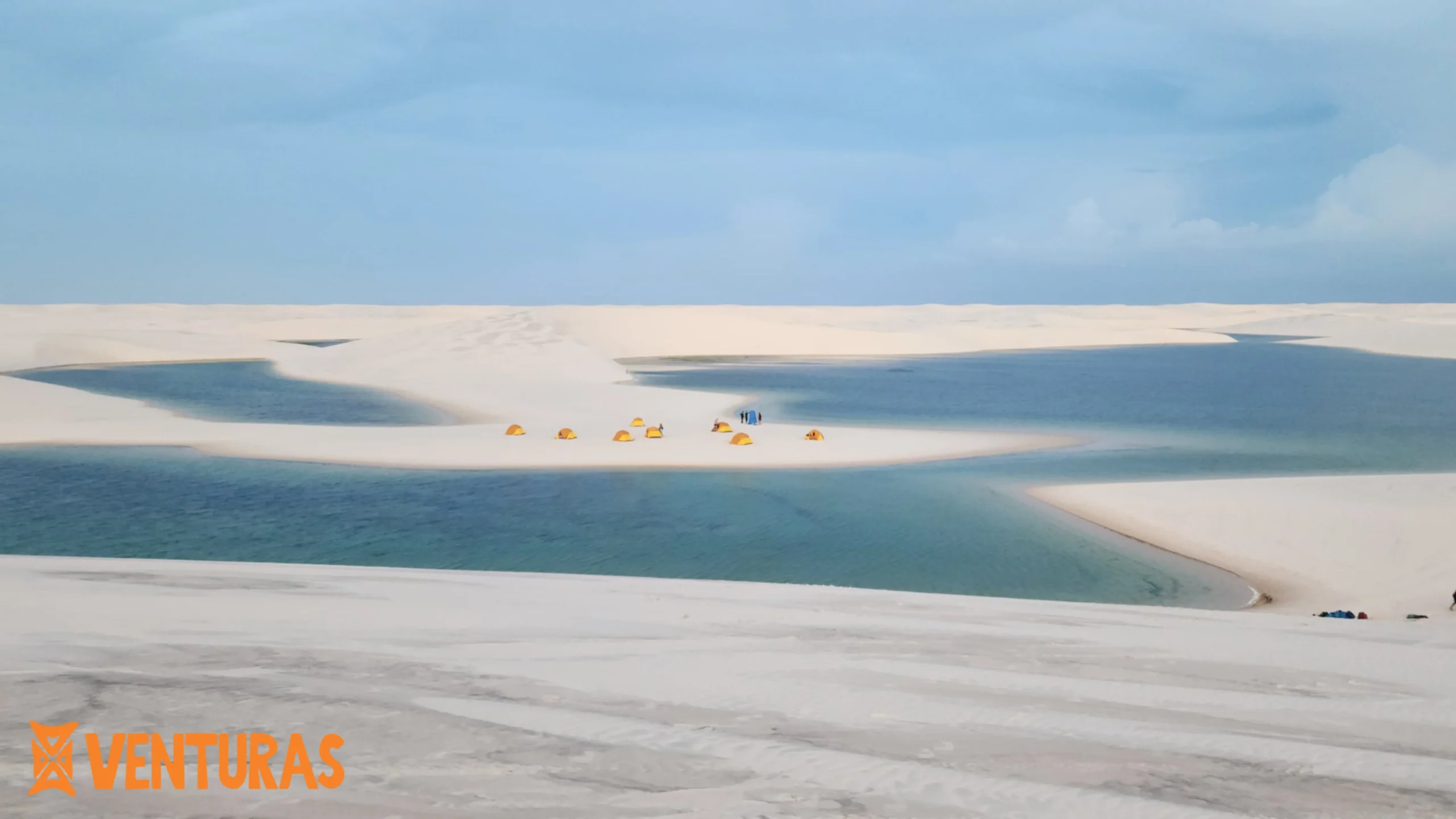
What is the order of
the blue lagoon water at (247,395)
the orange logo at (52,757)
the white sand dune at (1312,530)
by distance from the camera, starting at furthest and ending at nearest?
1. the blue lagoon water at (247,395)
2. the white sand dune at (1312,530)
3. the orange logo at (52,757)

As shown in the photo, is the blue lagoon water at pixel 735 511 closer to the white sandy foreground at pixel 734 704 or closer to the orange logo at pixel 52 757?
the white sandy foreground at pixel 734 704

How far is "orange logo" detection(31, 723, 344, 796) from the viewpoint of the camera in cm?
480

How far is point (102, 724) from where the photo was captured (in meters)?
5.47

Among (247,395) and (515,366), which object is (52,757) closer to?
(247,395)

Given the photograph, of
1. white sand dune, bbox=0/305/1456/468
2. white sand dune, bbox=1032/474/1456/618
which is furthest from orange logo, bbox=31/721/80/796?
white sand dune, bbox=0/305/1456/468

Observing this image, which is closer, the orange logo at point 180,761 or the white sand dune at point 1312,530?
the orange logo at point 180,761

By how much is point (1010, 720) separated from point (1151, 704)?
1.10 meters

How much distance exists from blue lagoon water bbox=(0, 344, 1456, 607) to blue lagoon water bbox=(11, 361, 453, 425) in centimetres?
832

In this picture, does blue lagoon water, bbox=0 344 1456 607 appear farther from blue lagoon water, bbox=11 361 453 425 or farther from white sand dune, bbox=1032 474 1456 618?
blue lagoon water, bbox=11 361 453 425

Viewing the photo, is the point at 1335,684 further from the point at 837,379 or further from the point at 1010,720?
the point at 837,379

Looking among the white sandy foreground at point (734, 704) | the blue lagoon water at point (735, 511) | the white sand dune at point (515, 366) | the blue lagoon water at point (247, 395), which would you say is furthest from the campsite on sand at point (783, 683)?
the blue lagoon water at point (247, 395)

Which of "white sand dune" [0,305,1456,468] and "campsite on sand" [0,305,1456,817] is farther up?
"white sand dune" [0,305,1456,468]

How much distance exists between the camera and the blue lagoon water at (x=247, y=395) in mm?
32625

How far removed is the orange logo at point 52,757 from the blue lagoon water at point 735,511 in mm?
8630
